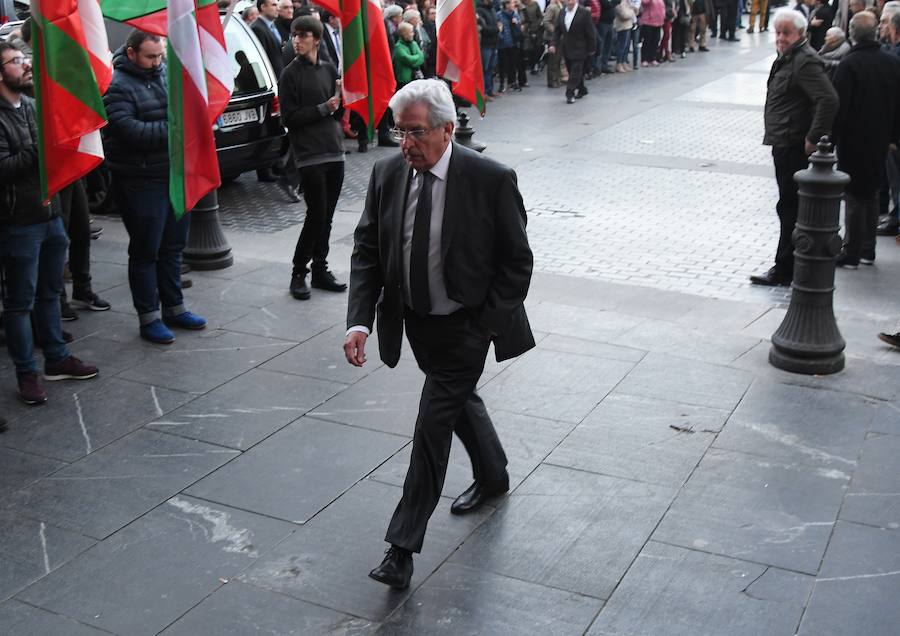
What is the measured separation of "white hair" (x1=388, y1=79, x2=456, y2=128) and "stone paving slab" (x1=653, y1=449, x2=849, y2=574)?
6.49 feet

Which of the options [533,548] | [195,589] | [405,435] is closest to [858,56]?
[405,435]

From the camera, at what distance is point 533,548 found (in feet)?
15.2

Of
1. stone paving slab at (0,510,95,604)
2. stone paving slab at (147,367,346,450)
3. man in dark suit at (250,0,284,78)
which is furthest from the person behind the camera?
man in dark suit at (250,0,284,78)

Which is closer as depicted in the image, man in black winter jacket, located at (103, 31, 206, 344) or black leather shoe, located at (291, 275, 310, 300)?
man in black winter jacket, located at (103, 31, 206, 344)

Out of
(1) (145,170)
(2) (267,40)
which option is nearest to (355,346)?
(1) (145,170)

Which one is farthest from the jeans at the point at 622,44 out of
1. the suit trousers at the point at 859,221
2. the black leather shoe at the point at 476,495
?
the black leather shoe at the point at 476,495

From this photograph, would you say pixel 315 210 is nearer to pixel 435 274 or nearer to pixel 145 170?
pixel 145 170

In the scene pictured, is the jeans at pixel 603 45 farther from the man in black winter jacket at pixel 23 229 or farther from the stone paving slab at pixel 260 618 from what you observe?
the stone paving slab at pixel 260 618

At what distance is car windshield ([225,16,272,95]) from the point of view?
11883mm

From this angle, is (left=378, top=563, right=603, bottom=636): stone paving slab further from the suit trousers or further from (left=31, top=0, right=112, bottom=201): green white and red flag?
the suit trousers

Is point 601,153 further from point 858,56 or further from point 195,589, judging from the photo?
point 195,589

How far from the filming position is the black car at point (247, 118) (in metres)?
11.6

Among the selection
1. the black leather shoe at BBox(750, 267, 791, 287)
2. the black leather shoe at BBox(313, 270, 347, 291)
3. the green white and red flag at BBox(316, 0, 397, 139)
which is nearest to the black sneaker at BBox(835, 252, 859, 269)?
the black leather shoe at BBox(750, 267, 791, 287)

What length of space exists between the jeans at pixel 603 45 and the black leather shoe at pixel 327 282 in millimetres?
16418
